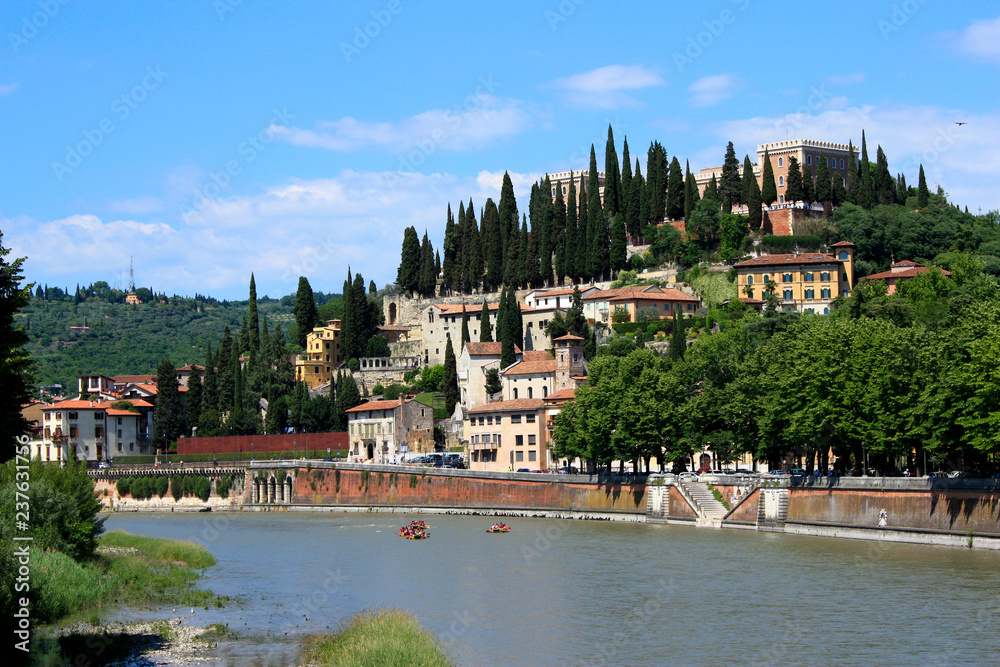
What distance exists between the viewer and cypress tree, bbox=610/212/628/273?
105312 mm

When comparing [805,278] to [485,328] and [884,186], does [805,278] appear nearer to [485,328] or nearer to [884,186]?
[884,186]

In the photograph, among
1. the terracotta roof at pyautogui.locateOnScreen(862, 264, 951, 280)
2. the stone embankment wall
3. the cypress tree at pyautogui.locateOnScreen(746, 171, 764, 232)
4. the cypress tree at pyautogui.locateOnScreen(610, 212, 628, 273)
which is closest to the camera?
the stone embankment wall

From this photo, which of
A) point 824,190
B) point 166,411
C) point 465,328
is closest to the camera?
point 465,328

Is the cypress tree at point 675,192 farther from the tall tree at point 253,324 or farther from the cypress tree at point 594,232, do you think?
the tall tree at point 253,324

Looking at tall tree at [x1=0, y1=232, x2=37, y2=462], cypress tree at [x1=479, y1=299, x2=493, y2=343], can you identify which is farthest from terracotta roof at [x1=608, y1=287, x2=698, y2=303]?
tall tree at [x1=0, y1=232, x2=37, y2=462]

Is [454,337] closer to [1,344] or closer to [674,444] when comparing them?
[674,444]

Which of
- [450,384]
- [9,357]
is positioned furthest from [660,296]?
[9,357]

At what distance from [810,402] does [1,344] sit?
34830 millimetres

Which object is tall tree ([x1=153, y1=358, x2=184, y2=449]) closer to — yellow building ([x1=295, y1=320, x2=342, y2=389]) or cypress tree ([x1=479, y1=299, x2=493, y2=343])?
yellow building ([x1=295, y1=320, x2=342, y2=389])

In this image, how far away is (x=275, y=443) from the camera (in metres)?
95.9

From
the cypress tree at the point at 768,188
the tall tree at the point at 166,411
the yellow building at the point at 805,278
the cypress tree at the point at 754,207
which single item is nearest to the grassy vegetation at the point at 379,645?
the yellow building at the point at 805,278

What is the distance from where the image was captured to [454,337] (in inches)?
4333

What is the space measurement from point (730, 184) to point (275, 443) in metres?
46.5

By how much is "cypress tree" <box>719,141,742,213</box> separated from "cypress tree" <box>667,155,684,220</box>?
3644mm
